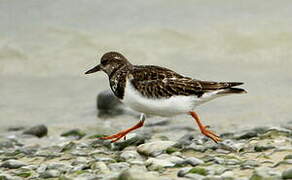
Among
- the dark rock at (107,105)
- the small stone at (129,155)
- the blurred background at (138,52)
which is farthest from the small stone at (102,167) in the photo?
the dark rock at (107,105)

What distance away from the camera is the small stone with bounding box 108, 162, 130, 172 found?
19.0 feet

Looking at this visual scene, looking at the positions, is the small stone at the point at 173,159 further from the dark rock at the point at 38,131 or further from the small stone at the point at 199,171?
the dark rock at the point at 38,131

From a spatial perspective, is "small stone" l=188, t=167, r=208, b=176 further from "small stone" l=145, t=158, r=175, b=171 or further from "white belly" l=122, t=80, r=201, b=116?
"white belly" l=122, t=80, r=201, b=116

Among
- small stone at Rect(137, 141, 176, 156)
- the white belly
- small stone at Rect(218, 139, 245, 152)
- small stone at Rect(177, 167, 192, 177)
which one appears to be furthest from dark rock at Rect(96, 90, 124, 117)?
small stone at Rect(177, 167, 192, 177)

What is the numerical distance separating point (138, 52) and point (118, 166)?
24.2 ft

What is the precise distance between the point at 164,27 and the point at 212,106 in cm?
384

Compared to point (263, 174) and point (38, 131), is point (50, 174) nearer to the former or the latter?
point (263, 174)

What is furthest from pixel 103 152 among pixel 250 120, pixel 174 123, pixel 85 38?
pixel 85 38

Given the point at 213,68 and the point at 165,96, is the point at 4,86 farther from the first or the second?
the point at 165,96

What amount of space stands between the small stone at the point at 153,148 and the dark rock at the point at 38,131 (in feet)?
9.56

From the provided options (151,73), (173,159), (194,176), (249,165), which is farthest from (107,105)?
(194,176)

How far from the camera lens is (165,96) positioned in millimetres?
6801

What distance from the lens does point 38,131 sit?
9.19m

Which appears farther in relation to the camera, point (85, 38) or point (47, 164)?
point (85, 38)
